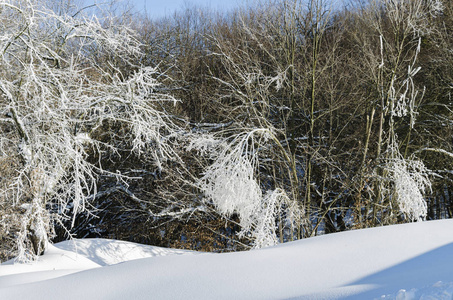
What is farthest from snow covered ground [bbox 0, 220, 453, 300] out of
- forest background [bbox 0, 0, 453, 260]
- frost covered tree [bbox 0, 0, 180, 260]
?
frost covered tree [bbox 0, 0, 180, 260]

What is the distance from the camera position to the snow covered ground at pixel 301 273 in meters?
3.14

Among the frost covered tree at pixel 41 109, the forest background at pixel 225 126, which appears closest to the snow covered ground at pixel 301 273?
the forest background at pixel 225 126

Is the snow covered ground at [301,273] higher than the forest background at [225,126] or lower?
lower

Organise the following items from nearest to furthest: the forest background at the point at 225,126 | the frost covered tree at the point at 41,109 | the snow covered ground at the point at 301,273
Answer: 1. the snow covered ground at the point at 301,273
2. the frost covered tree at the point at 41,109
3. the forest background at the point at 225,126

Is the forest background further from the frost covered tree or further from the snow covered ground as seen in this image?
the snow covered ground

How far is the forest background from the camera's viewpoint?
8.55 metres

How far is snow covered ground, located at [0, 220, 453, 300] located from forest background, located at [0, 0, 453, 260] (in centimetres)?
378

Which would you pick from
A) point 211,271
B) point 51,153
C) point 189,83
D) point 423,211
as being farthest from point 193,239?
point 211,271

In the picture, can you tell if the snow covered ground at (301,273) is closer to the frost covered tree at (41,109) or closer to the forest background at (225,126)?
the forest background at (225,126)

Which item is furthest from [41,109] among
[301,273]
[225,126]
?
[225,126]

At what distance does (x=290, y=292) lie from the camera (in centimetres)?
329

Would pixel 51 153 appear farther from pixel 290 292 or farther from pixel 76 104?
pixel 290 292

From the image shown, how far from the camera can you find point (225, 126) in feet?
45.8

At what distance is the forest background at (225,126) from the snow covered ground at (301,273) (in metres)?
3.78
